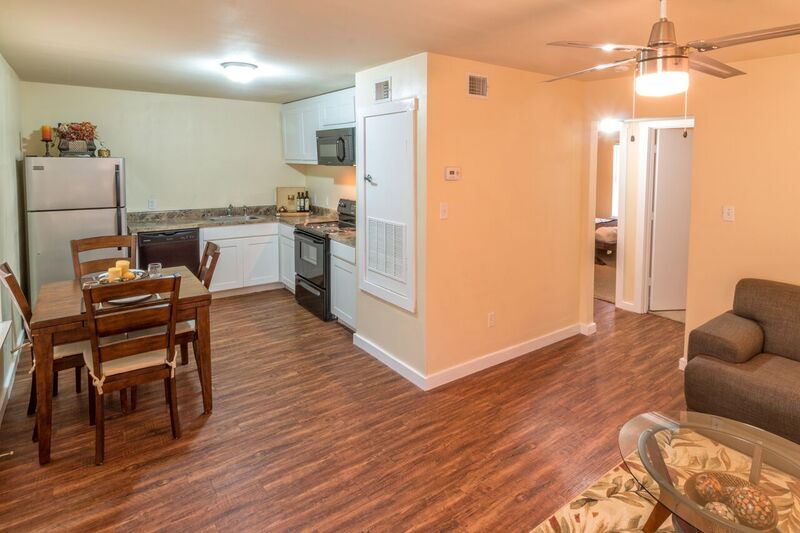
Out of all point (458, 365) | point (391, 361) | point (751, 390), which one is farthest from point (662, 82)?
point (391, 361)

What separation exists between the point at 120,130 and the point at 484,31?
4535 mm

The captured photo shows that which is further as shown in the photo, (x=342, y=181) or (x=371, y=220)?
(x=342, y=181)

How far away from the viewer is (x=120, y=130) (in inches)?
217

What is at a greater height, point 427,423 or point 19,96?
point 19,96

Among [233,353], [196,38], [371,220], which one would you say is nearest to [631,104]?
[371,220]

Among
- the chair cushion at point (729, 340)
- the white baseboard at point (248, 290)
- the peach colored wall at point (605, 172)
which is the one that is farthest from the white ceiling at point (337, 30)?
the peach colored wall at point (605, 172)

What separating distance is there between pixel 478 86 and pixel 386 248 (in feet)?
4.62

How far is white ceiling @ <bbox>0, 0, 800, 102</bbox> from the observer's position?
7.85ft

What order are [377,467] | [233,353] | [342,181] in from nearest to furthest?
[377,467] → [233,353] → [342,181]

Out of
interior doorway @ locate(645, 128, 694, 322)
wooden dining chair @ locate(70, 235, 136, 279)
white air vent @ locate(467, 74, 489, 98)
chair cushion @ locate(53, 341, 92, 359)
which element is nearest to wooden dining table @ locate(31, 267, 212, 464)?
chair cushion @ locate(53, 341, 92, 359)

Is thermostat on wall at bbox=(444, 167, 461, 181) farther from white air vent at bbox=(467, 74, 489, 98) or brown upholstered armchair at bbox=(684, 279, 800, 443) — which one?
brown upholstered armchair at bbox=(684, 279, 800, 443)

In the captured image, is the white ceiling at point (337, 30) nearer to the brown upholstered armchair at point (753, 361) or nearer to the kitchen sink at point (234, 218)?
the brown upholstered armchair at point (753, 361)

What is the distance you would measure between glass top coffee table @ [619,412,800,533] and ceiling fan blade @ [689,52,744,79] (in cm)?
154

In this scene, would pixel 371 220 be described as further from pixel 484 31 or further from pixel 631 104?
pixel 631 104
